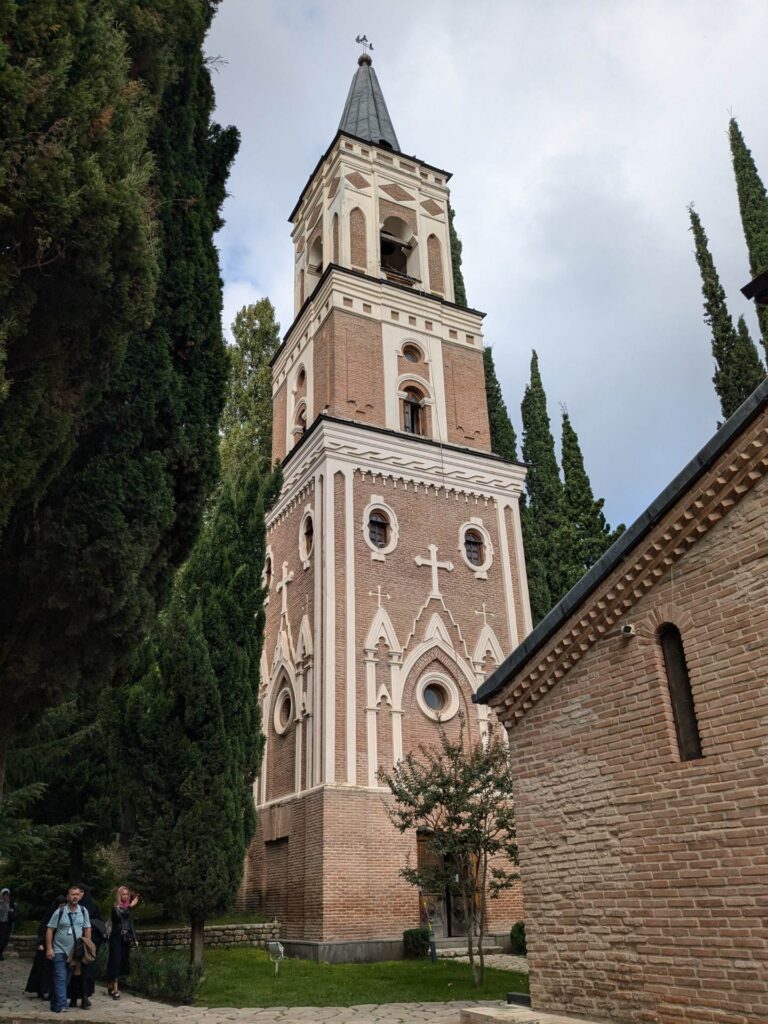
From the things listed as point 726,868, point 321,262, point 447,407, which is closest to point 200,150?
point 726,868

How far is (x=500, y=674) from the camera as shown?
9344 mm

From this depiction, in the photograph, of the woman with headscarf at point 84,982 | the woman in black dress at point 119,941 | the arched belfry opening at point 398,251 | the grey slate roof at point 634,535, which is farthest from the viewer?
the arched belfry opening at point 398,251

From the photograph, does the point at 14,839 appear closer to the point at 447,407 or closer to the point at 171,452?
the point at 171,452

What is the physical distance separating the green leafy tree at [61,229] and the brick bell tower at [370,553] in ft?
38.1

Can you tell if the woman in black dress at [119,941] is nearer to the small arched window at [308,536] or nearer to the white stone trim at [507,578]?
the small arched window at [308,536]

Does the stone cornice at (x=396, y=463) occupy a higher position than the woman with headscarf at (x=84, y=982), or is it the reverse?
the stone cornice at (x=396, y=463)

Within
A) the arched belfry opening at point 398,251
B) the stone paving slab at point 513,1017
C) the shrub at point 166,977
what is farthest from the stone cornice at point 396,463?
the stone paving slab at point 513,1017

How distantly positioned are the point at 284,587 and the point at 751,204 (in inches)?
Answer: 629

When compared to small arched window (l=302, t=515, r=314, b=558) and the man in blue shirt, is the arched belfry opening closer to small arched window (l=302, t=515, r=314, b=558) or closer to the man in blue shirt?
small arched window (l=302, t=515, r=314, b=558)

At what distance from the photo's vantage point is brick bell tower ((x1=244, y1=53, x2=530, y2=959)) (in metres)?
17.3

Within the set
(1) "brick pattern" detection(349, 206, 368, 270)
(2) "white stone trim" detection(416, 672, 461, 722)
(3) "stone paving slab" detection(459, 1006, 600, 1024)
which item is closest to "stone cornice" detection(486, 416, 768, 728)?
(3) "stone paving slab" detection(459, 1006, 600, 1024)

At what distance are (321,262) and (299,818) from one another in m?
17.2

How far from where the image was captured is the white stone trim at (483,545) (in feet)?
70.1

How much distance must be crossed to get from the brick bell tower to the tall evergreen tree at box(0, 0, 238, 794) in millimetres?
8659
